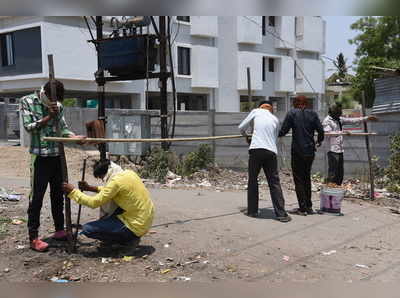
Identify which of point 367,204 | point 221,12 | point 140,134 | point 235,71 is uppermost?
point 235,71

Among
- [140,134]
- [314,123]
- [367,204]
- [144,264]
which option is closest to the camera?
[144,264]

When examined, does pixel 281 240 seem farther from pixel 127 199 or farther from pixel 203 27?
pixel 203 27

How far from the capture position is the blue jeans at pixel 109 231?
4.62m

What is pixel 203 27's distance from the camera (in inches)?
1149

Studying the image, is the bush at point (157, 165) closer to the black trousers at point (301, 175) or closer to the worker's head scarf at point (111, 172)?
the black trousers at point (301, 175)

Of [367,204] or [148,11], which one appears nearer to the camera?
[148,11]

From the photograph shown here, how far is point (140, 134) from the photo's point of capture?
12672mm

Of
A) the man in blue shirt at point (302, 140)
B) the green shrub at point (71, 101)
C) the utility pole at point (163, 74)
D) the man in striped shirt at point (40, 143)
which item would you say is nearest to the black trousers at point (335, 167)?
the man in blue shirt at point (302, 140)

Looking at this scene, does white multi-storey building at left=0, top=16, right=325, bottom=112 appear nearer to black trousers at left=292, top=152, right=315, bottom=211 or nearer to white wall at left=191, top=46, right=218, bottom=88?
white wall at left=191, top=46, right=218, bottom=88

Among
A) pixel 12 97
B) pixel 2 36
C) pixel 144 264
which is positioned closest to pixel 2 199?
pixel 144 264

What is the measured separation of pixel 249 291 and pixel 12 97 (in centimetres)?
2793

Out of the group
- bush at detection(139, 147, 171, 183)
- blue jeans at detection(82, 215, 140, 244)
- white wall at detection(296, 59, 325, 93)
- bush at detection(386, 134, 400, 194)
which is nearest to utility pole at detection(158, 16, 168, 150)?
bush at detection(139, 147, 171, 183)

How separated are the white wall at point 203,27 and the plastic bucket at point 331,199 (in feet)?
76.2

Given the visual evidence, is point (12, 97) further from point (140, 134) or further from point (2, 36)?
point (140, 134)
